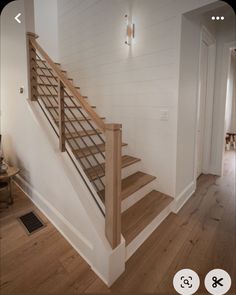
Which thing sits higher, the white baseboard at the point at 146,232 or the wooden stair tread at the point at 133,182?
the wooden stair tread at the point at 133,182

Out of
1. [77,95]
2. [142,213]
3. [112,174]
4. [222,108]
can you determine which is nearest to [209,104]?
[222,108]

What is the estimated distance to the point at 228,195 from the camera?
9.25 ft

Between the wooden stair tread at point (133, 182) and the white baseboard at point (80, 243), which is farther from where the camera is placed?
the wooden stair tread at point (133, 182)

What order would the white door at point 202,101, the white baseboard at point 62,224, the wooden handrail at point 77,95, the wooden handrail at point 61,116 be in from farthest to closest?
1. the white door at point 202,101
2. the wooden handrail at point 61,116
3. the white baseboard at point 62,224
4. the wooden handrail at point 77,95

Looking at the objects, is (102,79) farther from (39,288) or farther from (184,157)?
(39,288)

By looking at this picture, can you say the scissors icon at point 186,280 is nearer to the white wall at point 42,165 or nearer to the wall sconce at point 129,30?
the white wall at point 42,165

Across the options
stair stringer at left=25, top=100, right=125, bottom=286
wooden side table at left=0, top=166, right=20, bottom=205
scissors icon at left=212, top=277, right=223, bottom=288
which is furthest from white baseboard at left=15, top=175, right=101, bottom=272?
scissors icon at left=212, top=277, right=223, bottom=288

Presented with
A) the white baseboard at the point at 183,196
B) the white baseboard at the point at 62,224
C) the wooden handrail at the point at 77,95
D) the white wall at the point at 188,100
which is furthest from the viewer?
the white baseboard at the point at 183,196

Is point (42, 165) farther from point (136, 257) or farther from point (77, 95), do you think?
point (136, 257)

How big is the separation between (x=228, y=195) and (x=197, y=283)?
5.71ft

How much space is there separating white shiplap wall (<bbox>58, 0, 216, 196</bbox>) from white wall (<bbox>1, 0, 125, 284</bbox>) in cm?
112

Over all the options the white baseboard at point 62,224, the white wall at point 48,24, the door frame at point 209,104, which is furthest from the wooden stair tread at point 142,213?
the white wall at point 48,24

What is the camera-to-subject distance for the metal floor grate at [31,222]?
2104 mm

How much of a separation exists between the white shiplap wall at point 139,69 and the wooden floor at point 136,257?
59 cm
